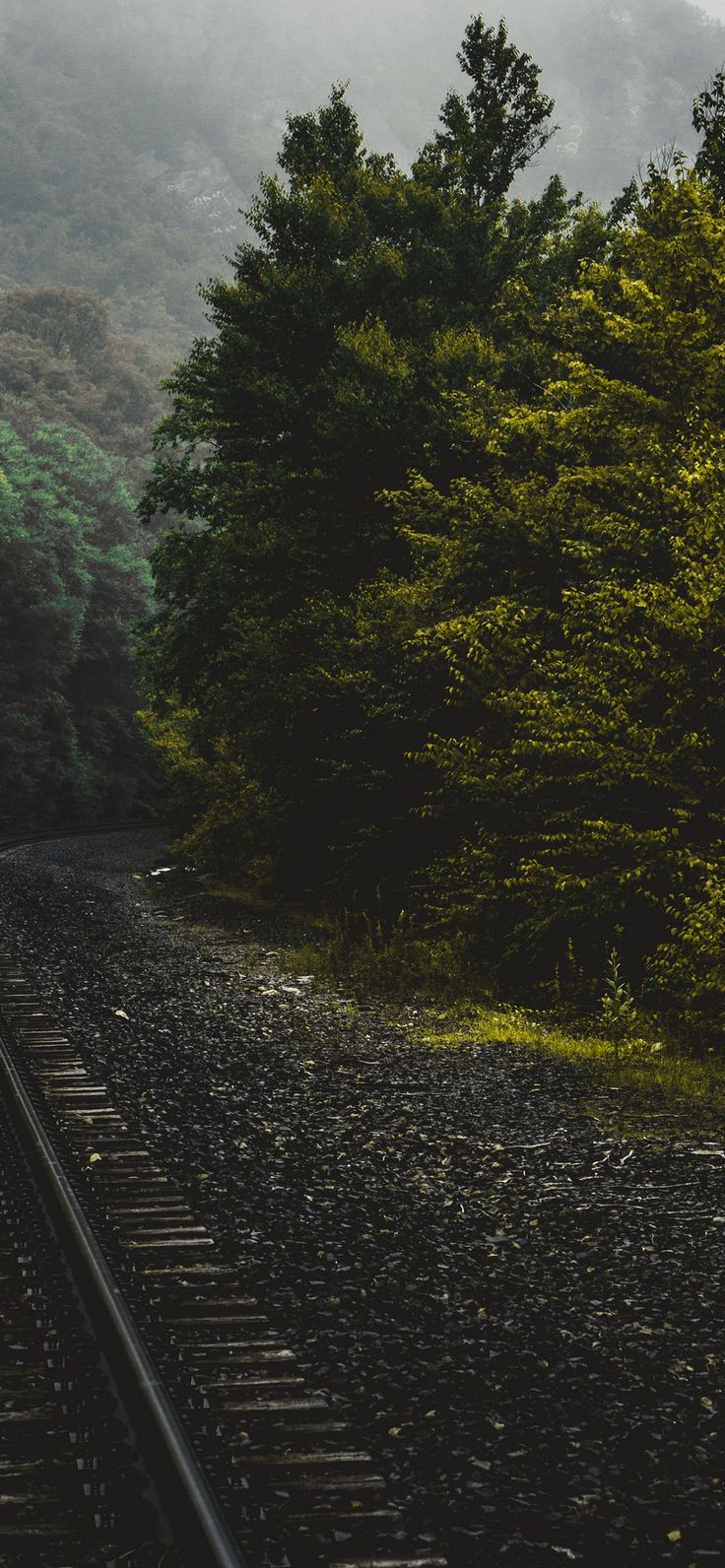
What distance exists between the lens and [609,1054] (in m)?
8.99

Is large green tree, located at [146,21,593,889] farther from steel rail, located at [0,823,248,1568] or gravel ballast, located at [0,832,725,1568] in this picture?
steel rail, located at [0,823,248,1568]

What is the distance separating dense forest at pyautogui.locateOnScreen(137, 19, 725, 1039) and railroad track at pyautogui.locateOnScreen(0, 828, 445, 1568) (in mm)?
5057

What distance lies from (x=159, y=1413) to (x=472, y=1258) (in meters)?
1.82

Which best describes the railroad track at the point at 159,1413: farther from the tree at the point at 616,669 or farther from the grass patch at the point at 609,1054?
the tree at the point at 616,669

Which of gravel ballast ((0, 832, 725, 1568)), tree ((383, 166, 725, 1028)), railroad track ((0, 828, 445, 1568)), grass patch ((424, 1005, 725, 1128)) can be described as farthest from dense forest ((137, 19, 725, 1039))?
railroad track ((0, 828, 445, 1568))

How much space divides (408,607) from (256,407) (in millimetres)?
8479

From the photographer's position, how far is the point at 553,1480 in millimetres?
3438

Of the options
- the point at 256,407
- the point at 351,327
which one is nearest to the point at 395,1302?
the point at 351,327

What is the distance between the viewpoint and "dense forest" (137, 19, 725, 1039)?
9797 mm

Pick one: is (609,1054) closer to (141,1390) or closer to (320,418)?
(141,1390)

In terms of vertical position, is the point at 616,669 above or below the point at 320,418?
below

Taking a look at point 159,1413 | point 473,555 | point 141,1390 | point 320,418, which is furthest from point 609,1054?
point 320,418

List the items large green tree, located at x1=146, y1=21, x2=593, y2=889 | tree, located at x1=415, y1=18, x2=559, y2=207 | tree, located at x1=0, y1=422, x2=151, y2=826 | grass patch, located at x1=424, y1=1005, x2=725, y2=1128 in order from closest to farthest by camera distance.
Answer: grass patch, located at x1=424, y1=1005, x2=725, y2=1128 < large green tree, located at x1=146, y1=21, x2=593, y2=889 < tree, located at x1=415, y1=18, x2=559, y2=207 < tree, located at x1=0, y1=422, x2=151, y2=826

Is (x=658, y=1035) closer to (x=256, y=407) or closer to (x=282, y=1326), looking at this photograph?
(x=282, y=1326)
